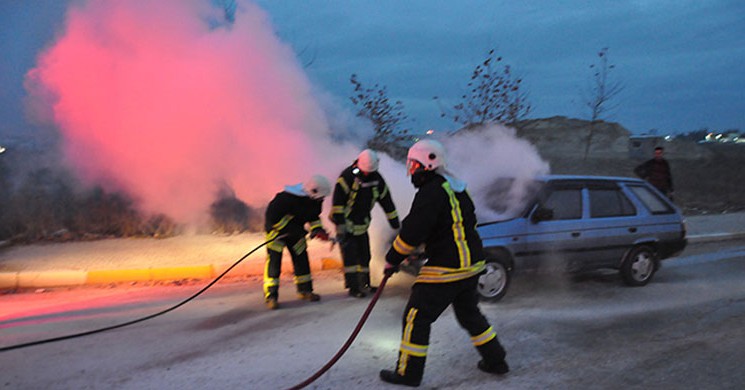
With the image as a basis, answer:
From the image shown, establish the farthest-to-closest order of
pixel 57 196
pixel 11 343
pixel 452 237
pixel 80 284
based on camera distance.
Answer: pixel 57 196 → pixel 80 284 → pixel 11 343 → pixel 452 237

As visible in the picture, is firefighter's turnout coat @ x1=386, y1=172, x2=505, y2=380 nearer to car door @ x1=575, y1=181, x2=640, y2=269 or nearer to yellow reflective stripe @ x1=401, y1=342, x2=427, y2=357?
yellow reflective stripe @ x1=401, y1=342, x2=427, y2=357

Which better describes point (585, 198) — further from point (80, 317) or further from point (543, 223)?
point (80, 317)

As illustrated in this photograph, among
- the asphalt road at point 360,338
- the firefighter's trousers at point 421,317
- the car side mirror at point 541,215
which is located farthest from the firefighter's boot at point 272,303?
the car side mirror at point 541,215

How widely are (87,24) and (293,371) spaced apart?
366 inches

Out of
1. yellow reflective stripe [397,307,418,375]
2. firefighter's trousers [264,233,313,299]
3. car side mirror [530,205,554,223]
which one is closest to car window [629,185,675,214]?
car side mirror [530,205,554,223]

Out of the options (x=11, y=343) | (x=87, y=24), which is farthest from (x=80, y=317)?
(x=87, y=24)

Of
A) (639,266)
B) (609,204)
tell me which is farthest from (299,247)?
(639,266)

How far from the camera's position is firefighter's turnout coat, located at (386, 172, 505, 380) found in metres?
3.71

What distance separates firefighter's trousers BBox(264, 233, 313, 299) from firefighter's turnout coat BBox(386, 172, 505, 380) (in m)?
2.57

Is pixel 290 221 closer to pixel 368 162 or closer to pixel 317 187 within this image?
pixel 317 187

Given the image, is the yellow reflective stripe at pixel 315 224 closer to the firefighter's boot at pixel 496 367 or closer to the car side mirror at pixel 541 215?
the car side mirror at pixel 541 215

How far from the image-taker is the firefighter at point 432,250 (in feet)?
12.2

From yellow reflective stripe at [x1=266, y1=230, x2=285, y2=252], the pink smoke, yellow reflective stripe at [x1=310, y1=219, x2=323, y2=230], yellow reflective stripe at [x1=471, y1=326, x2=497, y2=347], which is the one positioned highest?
the pink smoke

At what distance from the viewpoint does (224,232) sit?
36.2ft
